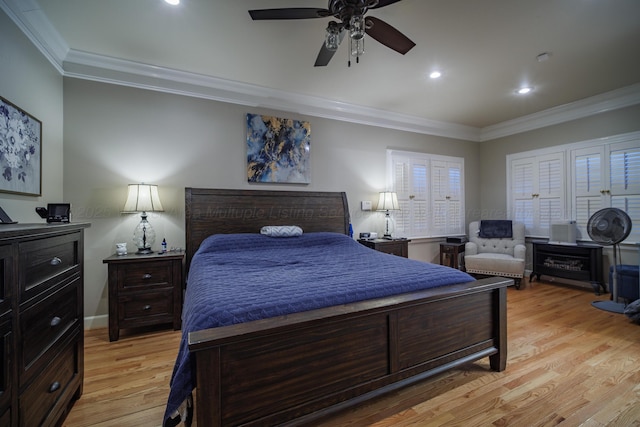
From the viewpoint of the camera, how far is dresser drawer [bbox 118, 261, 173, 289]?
2.54 metres

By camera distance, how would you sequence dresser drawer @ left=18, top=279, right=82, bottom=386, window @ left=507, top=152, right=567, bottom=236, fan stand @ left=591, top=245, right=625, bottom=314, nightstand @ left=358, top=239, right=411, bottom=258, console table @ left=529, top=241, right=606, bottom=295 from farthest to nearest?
1. window @ left=507, top=152, right=567, bottom=236
2. nightstand @ left=358, top=239, right=411, bottom=258
3. console table @ left=529, top=241, right=606, bottom=295
4. fan stand @ left=591, top=245, right=625, bottom=314
5. dresser drawer @ left=18, top=279, right=82, bottom=386

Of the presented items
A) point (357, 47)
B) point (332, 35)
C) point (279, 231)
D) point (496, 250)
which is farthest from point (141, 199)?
point (496, 250)

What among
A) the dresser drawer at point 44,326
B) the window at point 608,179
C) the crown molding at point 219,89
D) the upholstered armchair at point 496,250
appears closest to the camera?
the dresser drawer at point 44,326

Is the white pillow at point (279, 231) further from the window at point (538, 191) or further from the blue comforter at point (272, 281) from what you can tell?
the window at point (538, 191)

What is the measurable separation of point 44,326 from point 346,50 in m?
2.94

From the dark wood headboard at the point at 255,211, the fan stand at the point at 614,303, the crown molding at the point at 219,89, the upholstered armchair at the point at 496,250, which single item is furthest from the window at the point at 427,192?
the fan stand at the point at 614,303

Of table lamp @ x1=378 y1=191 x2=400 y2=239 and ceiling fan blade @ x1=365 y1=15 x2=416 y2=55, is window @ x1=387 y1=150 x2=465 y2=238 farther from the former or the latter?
ceiling fan blade @ x1=365 y1=15 x2=416 y2=55

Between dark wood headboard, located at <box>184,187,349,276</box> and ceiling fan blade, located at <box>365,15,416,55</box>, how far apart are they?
2065 mm

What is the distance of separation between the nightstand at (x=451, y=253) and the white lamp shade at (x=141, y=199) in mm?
4294

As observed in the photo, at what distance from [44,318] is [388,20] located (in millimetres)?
2943

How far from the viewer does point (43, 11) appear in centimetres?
207

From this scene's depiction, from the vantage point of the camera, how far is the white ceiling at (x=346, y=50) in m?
2.10

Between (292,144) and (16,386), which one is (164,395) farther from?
(292,144)

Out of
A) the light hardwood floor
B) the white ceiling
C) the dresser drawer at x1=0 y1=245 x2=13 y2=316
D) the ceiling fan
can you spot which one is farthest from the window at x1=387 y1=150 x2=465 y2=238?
the dresser drawer at x1=0 y1=245 x2=13 y2=316
